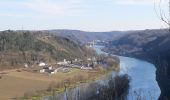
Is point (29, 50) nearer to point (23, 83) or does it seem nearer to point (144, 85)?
point (23, 83)

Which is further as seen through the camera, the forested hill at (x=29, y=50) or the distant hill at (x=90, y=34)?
the distant hill at (x=90, y=34)

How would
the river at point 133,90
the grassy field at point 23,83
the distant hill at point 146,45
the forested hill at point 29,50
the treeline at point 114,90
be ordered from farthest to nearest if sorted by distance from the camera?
the distant hill at point 146,45
the forested hill at point 29,50
the grassy field at point 23,83
the river at point 133,90
the treeline at point 114,90

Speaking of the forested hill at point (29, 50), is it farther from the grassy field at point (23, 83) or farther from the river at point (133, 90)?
the river at point (133, 90)

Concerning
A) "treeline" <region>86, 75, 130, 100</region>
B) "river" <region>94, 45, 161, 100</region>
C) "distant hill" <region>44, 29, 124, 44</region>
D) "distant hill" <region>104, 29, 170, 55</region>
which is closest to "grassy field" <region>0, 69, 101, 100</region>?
"river" <region>94, 45, 161, 100</region>

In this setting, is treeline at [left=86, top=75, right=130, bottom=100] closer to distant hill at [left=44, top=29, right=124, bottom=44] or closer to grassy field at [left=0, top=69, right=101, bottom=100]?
grassy field at [left=0, top=69, right=101, bottom=100]

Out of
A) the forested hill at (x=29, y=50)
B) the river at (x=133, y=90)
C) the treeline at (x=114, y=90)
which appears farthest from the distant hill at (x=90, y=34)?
the treeline at (x=114, y=90)

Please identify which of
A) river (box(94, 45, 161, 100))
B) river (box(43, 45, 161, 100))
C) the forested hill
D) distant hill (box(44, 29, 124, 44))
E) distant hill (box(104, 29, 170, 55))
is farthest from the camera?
distant hill (box(44, 29, 124, 44))

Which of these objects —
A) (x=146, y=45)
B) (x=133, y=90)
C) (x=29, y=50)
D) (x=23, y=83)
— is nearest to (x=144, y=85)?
(x=133, y=90)

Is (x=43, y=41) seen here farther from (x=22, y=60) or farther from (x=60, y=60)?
(x=22, y=60)
